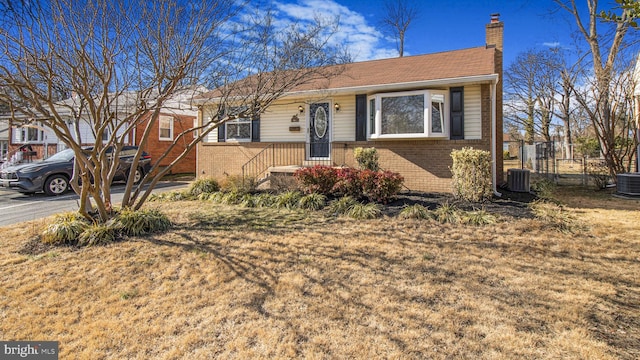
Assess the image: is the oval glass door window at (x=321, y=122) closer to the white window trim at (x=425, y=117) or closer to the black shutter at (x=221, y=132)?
the white window trim at (x=425, y=117)

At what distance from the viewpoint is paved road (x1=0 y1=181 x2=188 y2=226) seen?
7.30m

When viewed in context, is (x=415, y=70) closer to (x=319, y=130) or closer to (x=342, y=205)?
(x=319, y=130)

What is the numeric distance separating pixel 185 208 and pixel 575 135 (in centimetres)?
3210

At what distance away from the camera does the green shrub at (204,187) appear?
9.55 metres

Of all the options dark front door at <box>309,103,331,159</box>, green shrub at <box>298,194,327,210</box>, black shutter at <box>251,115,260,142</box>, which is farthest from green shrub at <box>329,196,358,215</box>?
black shutter at <box>251,115,260,142</box>

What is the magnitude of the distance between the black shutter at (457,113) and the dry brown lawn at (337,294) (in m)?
3.83

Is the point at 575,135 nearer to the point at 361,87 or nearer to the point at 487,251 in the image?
the point at 361,87

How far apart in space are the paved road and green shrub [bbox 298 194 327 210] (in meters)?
4.55

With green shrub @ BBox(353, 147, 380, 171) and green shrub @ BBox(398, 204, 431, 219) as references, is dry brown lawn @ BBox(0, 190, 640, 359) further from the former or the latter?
green shrub @ BBox(353, 147, 380, 171)

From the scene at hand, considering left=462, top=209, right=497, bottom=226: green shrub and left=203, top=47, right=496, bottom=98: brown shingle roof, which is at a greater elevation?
left=203, top=47, right=496, bottom=98: brown shingle roof

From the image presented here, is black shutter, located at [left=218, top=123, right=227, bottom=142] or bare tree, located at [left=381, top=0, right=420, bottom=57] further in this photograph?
bare tree, located at [left=381, top=0, right=420, bottom=57]

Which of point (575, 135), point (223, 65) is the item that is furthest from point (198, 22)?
point (575, 135)

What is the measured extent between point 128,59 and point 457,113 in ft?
24.6

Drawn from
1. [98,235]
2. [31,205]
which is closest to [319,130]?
[98,235]
